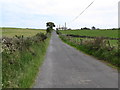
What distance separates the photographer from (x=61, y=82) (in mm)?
8438

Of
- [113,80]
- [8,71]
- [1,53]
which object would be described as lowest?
[113,80]

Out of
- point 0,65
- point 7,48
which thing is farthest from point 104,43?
point 0,65

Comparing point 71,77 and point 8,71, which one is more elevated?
point 8,71

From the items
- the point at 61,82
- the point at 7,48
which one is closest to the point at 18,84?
the point at 61,82

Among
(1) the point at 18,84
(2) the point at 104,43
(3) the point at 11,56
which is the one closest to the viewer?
(1) the point at 18,84

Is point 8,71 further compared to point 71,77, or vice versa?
point 71,77

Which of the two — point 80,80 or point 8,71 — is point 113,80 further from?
point 8,71

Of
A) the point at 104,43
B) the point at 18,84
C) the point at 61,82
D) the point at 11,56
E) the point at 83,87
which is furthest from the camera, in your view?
the point at 104,43

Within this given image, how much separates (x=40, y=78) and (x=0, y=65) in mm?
2047

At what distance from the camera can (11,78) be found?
23.7 ft

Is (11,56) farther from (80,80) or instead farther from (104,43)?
(104,43)

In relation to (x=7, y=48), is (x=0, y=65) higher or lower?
lower

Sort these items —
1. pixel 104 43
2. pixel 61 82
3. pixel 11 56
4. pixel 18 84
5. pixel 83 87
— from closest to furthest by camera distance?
pixel 18 84
pixel 83 87
pixel 61 82
pixel 11 56
pixel 104 43

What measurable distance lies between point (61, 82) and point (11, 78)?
2.25 meters
